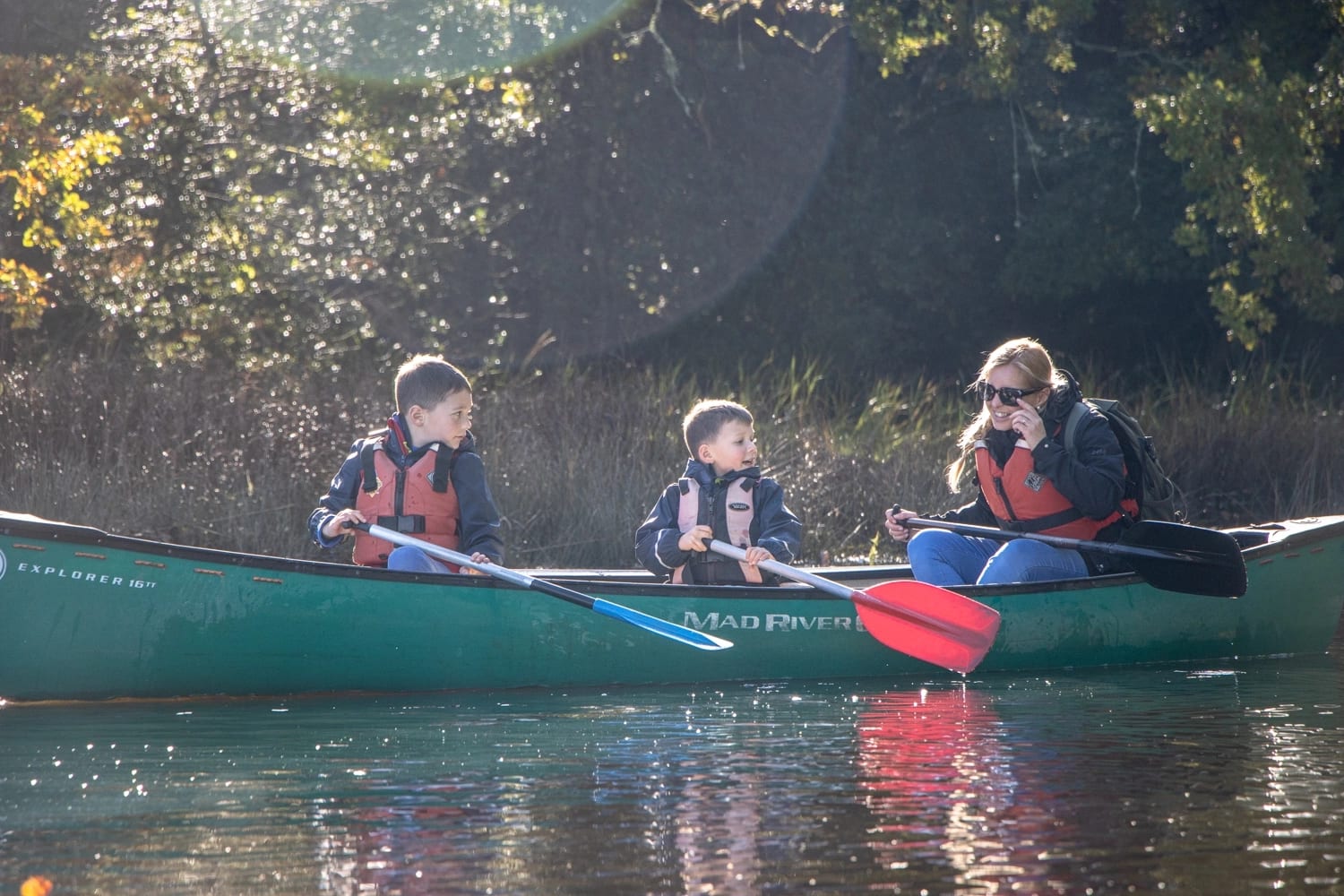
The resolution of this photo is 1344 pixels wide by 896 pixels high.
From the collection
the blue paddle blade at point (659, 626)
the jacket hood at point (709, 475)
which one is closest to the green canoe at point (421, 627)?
the blue paddle blade at point (659, 626)

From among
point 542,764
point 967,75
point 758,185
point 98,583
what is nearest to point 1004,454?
point 542,764

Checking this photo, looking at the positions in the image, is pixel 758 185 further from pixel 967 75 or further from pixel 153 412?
pixel 153 412

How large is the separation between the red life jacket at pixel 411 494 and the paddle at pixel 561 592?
10cm

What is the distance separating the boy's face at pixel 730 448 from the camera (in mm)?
5277

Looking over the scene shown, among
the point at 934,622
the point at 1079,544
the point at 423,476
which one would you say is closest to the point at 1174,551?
the point at 1079,544

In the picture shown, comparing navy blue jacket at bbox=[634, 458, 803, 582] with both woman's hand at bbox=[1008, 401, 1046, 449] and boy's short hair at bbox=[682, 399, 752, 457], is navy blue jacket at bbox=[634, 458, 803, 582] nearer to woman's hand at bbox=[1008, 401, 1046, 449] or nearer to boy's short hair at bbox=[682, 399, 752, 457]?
boy's short hair at bbox=[682, 399, 752, 457]

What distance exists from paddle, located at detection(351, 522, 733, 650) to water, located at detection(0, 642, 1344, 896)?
191mm

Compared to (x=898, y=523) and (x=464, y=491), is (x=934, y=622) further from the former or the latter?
(x=464, y=491)

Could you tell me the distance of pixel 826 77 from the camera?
14.3m

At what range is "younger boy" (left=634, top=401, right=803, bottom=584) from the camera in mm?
5297

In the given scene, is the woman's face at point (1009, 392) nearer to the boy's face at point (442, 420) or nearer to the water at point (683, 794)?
the water at point (683, 794)

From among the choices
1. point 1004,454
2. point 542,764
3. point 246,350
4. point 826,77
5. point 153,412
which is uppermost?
point 826,77

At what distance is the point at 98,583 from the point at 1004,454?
8.96 feet

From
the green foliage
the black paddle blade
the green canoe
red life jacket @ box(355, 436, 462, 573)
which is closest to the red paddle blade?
the green canoe
